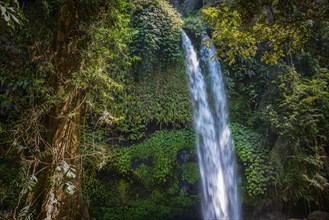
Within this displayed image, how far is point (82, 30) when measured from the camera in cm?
331

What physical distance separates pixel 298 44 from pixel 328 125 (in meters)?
4.02

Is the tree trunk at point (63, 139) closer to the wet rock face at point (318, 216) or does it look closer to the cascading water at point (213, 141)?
the cascading water at point (213, 141)

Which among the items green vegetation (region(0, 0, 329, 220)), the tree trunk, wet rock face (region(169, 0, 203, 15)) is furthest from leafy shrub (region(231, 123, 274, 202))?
wet rock face (region(169, 0, 203, 15))

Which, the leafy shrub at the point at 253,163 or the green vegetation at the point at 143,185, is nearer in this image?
the green vegetation at the point at 143,185

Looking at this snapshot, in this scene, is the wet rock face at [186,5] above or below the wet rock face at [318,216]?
above

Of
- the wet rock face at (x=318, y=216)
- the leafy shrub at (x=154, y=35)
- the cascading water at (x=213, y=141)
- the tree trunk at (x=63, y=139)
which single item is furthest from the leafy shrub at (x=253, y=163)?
the tree trunk at (x=63, y=139)

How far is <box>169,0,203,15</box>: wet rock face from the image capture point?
12.5m

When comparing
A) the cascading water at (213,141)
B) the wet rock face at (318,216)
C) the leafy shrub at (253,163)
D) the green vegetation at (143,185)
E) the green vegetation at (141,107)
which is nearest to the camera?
the green vegetation at (141,107)

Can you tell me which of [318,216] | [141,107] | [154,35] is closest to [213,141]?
[141,107]

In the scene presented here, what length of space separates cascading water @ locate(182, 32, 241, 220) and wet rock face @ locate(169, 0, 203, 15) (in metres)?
4.38

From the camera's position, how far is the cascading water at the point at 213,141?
6887 millimetres

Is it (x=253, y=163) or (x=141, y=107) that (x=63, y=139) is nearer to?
(x=141, y=107)

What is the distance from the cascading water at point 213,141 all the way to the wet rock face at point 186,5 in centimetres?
438

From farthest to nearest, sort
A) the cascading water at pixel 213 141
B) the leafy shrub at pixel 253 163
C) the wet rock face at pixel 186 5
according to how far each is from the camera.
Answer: the wet rock face at pixel 186 5, the cascading water at pixel 213 141, the leafy shrub at pixel 253 163
